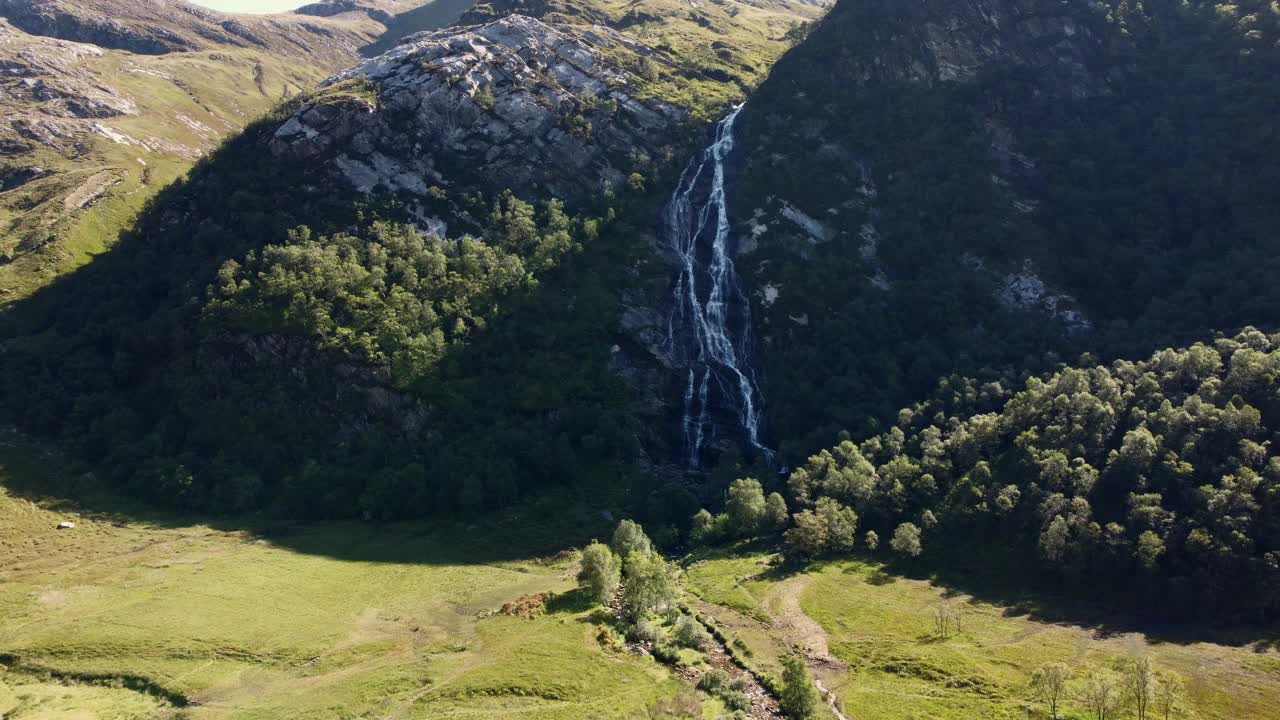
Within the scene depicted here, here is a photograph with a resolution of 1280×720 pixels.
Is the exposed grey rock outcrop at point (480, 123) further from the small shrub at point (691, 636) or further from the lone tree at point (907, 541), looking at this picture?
the small shrub at point (691, 636)

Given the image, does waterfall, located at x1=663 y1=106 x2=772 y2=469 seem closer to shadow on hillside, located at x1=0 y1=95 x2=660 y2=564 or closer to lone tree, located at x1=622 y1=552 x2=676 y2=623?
shadow on hillside, located at x1=0 y1=95 x2=660 y2=564

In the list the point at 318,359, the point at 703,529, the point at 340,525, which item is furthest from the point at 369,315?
the point at 703,529

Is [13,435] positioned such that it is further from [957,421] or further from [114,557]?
[957,421]

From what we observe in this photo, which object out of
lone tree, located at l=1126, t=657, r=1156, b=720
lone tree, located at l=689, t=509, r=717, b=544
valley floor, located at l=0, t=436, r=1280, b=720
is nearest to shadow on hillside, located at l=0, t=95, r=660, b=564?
valley floor, located at l=0, t=436, r=1280, b=720

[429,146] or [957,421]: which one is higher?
[429,146]

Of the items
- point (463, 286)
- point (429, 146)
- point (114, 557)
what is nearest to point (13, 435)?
point (114, 557)
